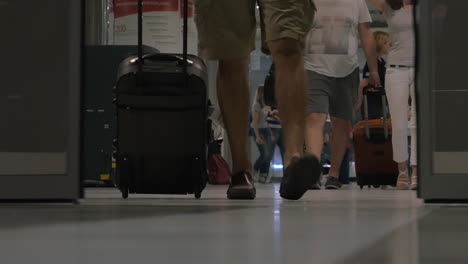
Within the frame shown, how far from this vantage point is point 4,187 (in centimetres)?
284

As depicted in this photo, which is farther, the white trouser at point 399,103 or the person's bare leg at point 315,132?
the white trouser at point 399,103

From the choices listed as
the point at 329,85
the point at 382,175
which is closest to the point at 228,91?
the point at 329,85

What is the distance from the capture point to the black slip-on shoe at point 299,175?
9.42 feet

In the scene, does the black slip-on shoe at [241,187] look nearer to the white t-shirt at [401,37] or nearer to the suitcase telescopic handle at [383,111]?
the white t-shirt at [401,37]

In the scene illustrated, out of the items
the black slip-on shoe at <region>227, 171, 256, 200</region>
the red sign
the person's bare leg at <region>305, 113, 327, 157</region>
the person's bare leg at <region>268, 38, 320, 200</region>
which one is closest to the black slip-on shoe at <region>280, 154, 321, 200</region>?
the person's bare leg at <region>268, 38, 320, 200</region>

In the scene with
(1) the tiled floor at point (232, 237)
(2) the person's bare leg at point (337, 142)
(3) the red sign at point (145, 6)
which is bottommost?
(2) the person's bare leg at point (337, 142)

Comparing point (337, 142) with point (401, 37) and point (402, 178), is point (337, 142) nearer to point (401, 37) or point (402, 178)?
point (402, 178)

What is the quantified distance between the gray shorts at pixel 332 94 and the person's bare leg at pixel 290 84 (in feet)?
8.03

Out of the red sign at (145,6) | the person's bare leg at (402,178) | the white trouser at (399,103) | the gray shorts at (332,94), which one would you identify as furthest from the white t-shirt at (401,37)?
the red sign at (145,6)

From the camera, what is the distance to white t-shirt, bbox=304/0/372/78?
578 cm

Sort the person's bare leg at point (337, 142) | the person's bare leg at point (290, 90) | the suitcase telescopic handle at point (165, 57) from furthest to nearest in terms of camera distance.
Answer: the person's bare leg at point (337, 142), the suitcase telescopic handle at point (165, 57), the person's bare leg at point (290, 90)

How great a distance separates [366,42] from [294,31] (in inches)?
122

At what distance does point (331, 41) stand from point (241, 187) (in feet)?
8.69

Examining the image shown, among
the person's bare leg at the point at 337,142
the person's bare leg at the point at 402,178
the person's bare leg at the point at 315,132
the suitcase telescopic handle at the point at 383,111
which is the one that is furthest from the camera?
the suitcase telescopic handle at the point at 383,111
